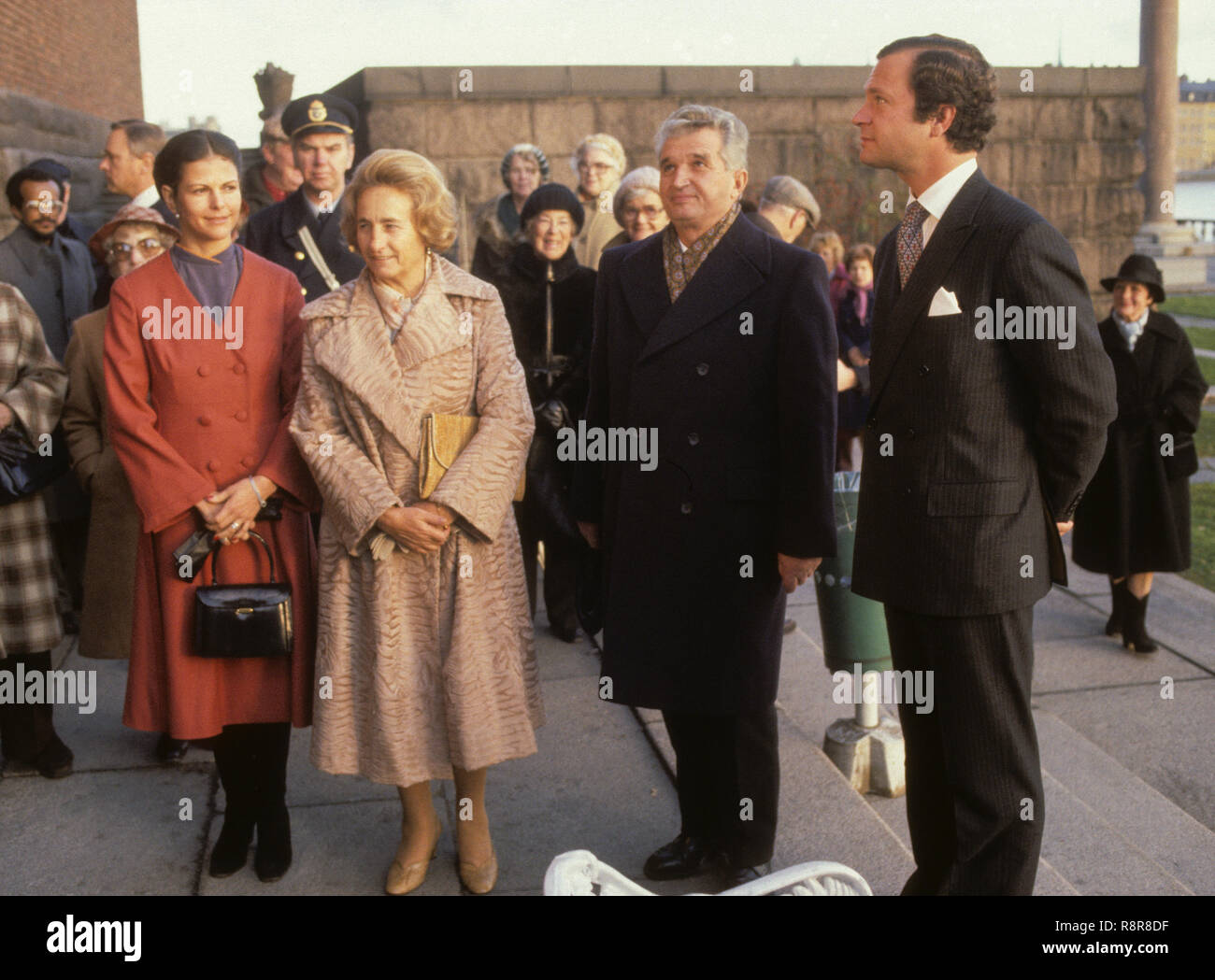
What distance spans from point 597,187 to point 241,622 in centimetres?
379

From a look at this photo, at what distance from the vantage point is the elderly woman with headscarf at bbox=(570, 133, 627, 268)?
6500mm

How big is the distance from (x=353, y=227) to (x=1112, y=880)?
3049mm

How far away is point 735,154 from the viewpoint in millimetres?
3449

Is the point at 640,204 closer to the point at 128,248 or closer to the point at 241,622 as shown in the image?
the point at 128,248

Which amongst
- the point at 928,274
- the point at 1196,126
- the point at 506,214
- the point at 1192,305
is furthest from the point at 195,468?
the point at 1196,126

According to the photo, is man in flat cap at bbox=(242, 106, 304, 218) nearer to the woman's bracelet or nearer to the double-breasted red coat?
the double-breasted red coat

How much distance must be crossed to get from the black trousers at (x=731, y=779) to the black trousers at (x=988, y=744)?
638 millimetres

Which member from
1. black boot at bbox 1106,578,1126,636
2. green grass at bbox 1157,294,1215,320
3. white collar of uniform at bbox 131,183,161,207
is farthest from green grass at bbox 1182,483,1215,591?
green grass at bbox 1157,294,1215,320

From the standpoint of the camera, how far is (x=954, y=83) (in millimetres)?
2852

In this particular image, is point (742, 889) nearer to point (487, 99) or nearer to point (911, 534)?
point (911, 534)

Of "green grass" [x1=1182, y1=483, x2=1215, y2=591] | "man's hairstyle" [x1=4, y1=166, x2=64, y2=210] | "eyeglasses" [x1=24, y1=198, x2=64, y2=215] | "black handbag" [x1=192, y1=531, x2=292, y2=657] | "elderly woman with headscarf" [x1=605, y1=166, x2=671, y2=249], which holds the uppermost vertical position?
"man's hairstyle" [x1=4, y1=166, x2=64, y2=210]

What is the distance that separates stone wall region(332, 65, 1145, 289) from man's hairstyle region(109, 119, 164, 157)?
14.4 ft

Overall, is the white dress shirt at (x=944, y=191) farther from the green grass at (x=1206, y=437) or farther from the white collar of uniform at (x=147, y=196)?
the green grass at (x=1206, y=437)

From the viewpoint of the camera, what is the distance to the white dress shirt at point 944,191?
296 cm
